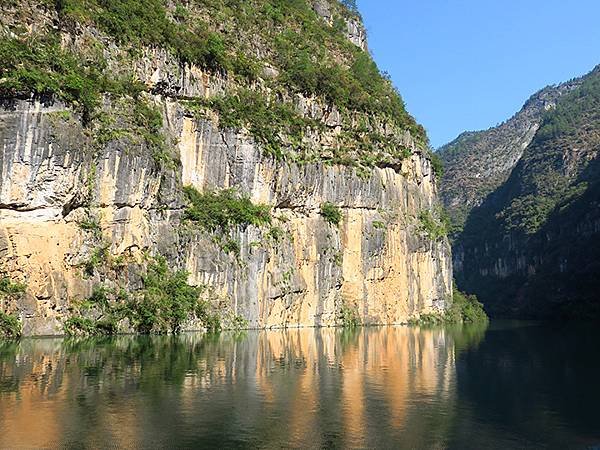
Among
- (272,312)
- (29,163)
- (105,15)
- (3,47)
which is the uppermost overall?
(105,15)

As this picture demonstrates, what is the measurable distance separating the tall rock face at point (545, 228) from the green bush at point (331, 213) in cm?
4338

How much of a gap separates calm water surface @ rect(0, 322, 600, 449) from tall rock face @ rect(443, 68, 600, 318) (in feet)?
222

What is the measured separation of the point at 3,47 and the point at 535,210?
113519mm

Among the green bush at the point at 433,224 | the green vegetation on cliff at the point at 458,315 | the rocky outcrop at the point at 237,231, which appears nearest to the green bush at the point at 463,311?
the green vegetation on cliff at the point at 458,315

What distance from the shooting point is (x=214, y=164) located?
4891cm

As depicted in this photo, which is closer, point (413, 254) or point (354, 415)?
point (354, 415)

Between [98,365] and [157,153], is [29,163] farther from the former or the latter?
[98,365]

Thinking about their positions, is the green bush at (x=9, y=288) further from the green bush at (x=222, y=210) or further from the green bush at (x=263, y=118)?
the green bush at (x=263, y=118)

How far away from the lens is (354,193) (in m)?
58.9

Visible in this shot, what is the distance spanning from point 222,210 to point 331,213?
12538 mm

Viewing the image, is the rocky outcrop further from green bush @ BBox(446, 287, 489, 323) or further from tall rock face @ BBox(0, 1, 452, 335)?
green bush @ BBox(446, 287, 489, 323)

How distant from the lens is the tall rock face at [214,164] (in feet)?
113

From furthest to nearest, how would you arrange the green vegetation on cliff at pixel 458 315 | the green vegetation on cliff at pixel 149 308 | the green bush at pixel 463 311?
1. the green bush at pixel 463 311
2. the green vegetation on cliff at pixel 458 315
3. the green vegetation on cliff at pixel 149 308

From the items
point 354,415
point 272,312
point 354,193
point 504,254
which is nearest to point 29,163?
point 272,312
